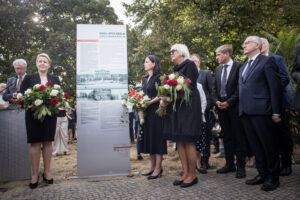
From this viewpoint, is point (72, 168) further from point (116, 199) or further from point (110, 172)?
point (116, 199)

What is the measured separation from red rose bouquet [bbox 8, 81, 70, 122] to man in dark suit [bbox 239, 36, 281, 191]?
3104mm

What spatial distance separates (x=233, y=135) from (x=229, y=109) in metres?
0.50

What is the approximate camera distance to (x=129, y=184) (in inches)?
158

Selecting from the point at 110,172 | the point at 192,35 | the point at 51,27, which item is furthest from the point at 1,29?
the point at 110,172

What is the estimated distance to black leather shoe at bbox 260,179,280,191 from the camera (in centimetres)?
345

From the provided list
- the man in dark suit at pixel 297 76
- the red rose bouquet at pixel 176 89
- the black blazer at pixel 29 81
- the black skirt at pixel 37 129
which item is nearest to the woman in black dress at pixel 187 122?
the red rose bouquet at pixel 176 89

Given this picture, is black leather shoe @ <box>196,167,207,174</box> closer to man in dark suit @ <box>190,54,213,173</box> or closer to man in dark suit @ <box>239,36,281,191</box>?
man in dark suit @ <box>190,54,213,173</box>

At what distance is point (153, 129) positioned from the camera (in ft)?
14.6

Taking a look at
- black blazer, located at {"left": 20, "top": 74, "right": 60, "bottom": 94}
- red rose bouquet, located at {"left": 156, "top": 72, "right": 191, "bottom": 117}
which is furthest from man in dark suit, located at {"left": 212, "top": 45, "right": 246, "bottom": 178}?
black blazer, located at {"left": 20, "top": 74, "right": 60, "bottom": 94}

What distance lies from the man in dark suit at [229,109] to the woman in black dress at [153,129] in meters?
1.16

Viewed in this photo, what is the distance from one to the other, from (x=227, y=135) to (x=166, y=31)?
33.5 ft

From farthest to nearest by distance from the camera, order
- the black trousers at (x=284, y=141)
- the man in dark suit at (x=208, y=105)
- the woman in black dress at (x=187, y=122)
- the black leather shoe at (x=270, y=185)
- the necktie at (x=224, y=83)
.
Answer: the man in dark suit at (x=208, y=105) < the necktie at (x=224, y=83) < the black trousers at (x=284, y=141) < the woman in black dress at (x=187, y=122) < the black leather shoe at (x=270, y=185)

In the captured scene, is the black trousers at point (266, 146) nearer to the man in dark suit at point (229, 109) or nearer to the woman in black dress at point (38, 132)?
the man in dark suit at point (229, 109)

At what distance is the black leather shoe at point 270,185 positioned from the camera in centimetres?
345
